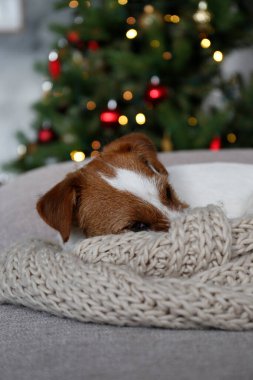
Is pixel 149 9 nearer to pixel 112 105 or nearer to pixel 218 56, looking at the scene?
pixel 218 56

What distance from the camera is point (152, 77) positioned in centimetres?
349

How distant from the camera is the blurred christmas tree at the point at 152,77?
344cm

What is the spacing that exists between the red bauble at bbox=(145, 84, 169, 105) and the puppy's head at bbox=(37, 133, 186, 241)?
1504mm

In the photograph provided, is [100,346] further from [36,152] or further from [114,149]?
[36,152]

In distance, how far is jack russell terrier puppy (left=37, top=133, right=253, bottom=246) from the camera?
69.0 inches

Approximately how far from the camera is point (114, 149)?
209cm

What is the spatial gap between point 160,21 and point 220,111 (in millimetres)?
624

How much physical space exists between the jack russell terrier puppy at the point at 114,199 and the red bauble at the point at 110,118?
1.52 m

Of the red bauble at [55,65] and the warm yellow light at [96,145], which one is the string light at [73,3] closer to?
the red bauble at [55,65]

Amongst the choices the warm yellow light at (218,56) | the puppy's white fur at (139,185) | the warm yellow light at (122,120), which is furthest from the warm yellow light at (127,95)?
the puppy's white fur at (139,185)

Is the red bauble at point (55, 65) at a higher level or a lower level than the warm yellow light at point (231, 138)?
higher

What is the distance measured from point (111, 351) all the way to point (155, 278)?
25 centimetres

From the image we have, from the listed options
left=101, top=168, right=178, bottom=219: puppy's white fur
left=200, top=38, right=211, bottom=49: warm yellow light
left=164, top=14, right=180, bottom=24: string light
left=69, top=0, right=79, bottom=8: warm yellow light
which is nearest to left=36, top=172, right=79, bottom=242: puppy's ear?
left=101, top=168, right=178, bottom=219: puppy's white fur

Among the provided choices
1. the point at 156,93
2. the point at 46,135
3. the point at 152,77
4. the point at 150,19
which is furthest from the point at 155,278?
the point at 46,135
